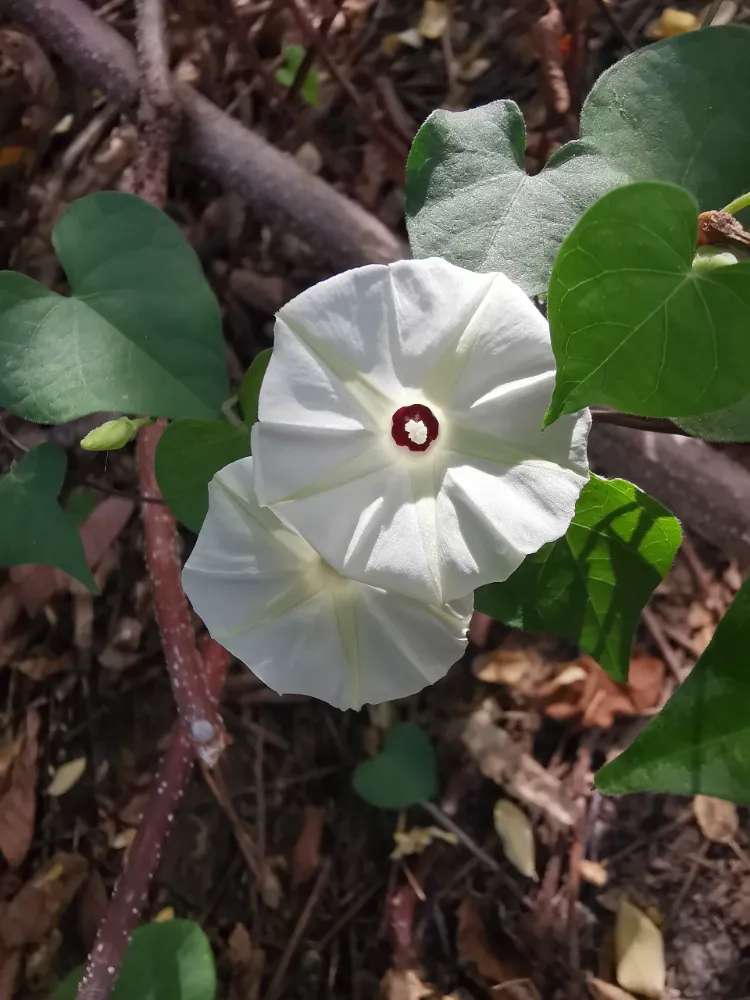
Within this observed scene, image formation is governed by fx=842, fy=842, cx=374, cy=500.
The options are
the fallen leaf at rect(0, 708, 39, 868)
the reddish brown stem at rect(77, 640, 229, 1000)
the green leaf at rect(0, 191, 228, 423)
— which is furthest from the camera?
the fallen leaf at rect(0, 708, 39, 868)

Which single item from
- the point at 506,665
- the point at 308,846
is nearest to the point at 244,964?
the point at 308,846

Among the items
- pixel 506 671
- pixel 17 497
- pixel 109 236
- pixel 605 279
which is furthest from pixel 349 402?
pixel 506 671

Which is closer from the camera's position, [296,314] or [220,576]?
[296,314]

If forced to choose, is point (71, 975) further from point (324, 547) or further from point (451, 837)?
point (324, 547)

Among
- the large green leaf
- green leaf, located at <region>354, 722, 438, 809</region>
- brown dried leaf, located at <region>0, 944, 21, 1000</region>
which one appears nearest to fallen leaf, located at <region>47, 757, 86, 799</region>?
brown dried leaf, located at <region>0, 944, 21, 1000</region>

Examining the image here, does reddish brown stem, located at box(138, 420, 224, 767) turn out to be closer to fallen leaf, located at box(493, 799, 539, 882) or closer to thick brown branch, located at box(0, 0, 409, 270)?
thick brown branch, located at box(0, 0, 409, 270)

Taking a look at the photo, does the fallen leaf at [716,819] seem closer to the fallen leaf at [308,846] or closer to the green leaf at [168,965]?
the fallen leaf at [308,846]

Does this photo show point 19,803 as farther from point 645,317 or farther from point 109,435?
point 645,317

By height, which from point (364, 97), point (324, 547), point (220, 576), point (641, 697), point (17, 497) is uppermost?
point (364, 97)
